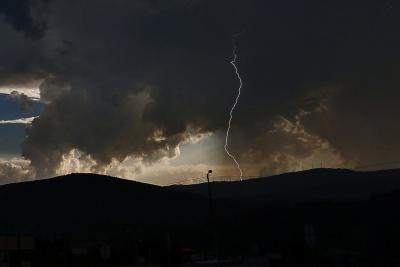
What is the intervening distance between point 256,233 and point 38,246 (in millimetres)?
64038

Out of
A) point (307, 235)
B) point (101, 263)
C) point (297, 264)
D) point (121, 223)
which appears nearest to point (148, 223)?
point (121, 223)

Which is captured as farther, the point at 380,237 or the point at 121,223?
the point at 121,223

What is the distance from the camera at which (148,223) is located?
17025 centimetres

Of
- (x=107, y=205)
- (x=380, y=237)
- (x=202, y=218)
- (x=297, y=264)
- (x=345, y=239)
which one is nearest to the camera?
(x=297, y=264)

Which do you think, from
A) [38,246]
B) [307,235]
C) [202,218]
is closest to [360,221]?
[202,218]

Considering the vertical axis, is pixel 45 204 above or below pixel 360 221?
above

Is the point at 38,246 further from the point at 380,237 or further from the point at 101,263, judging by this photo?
the point at 380,237

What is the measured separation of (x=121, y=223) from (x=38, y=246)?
8094 centimetres

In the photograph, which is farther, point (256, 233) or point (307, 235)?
point (256, 233)

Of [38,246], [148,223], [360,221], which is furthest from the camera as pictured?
[148,223]

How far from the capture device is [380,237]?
383ft

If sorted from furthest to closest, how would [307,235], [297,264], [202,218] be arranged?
[202,218] → [297,264] → [307,235]

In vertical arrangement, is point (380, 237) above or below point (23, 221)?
below

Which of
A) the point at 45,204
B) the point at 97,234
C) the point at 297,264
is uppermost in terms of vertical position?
the point at 45,204
